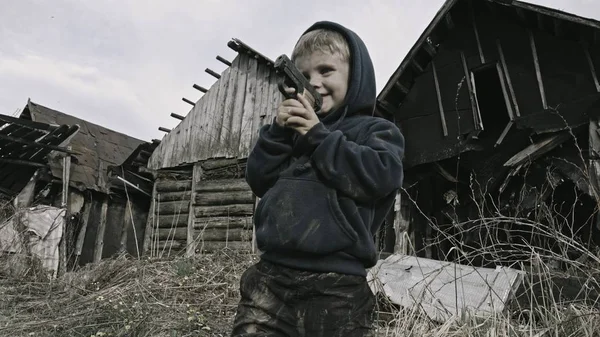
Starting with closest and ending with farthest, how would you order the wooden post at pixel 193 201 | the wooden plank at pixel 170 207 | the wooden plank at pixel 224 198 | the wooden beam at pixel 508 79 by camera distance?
the wooden beam at pixel 508 79
the wooden plank at pixel 224 198
the wooden post at pixel 193 201
the wooden plank at pixel 170 207

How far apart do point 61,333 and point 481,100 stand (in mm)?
8478

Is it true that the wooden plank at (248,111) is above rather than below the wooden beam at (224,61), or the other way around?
below

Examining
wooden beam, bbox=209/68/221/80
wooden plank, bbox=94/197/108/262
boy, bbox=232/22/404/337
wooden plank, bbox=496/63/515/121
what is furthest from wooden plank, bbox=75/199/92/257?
boy, bbox=232/22/404/337

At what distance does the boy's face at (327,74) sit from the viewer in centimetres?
183

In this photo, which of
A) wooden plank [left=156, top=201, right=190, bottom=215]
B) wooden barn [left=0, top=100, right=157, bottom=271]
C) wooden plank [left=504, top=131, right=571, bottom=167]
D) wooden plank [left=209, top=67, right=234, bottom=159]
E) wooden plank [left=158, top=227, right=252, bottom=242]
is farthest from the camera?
wooden plank [left=156, top=201, right=190, bottom=215]

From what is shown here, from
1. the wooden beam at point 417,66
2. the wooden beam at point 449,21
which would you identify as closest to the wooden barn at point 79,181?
the wooden beam at point 417,66

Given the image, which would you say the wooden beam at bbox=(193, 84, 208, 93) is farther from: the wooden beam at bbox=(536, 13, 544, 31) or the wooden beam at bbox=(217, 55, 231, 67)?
the wooden beam at bbox=(536, 13, 544, 31)

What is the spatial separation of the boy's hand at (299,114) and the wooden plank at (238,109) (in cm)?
961

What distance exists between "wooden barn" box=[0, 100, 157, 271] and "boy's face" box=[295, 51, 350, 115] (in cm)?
983

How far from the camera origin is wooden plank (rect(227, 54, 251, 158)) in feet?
37.1

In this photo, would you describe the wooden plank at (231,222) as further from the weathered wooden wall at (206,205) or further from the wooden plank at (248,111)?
the wooden plank at (248,111)

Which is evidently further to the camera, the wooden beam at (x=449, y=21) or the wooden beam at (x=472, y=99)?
the wooden beam at (x=449, y=21)

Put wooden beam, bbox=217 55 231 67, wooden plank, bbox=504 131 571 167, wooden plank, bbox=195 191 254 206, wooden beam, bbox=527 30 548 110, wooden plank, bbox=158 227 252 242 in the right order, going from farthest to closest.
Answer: wooden beam, bbox=217 55 231 67
wooden plank, bbox=195 191 254 206
wooden plank, bbox=158 227 252 242
wooden beam, bbox=527 30 548 110
wooden plank, bbox=504 131 571 167

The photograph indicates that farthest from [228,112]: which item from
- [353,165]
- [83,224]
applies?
[353,165]
